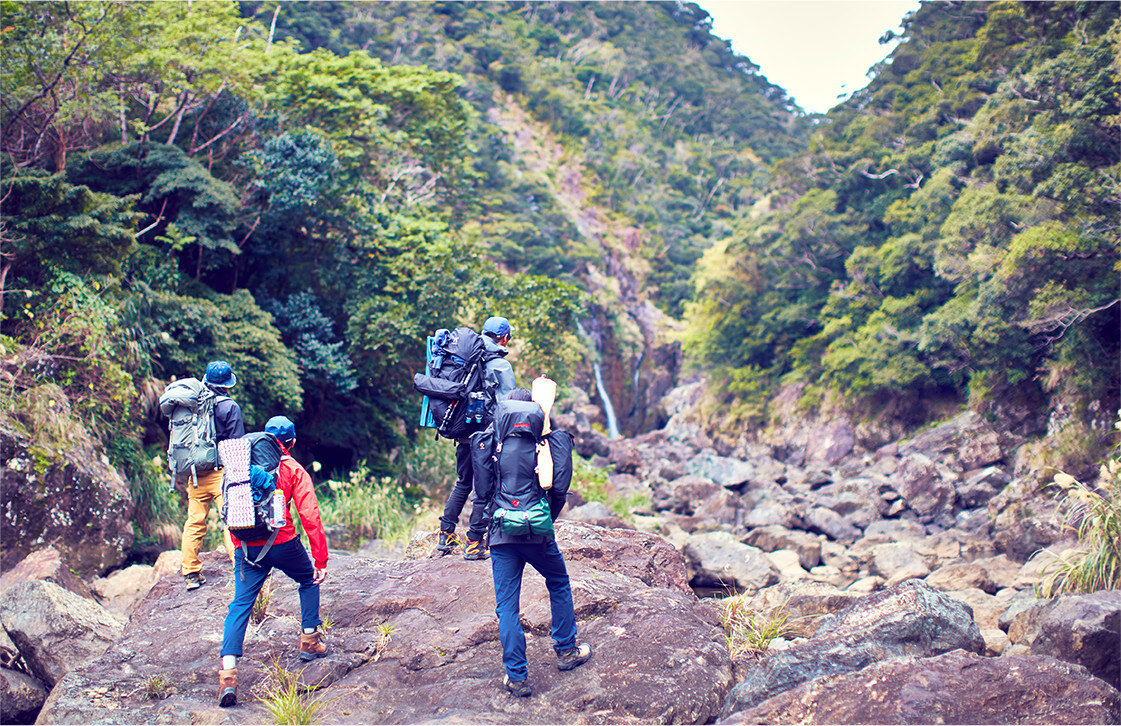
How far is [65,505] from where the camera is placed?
793 cm

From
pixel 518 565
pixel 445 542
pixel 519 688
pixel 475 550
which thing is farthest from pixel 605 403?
pixel 519 688

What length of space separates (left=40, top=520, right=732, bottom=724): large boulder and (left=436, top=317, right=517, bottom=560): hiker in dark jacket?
0.67 feet

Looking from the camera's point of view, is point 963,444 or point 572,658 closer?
point 572,658

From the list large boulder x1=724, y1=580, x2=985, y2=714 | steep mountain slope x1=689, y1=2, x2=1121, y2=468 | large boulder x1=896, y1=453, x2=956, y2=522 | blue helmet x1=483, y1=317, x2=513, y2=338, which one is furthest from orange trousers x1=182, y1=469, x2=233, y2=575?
large boulder x1=896, y1=453, x2=956, y2=522

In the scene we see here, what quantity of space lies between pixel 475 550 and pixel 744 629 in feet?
7.22

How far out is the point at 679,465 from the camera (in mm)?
23719

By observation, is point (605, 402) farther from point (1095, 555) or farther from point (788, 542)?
point (1095, 555)

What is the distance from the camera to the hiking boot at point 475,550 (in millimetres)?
6062

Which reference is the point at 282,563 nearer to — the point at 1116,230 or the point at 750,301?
the point at 1116,230

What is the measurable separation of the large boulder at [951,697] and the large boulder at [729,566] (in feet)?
21.9

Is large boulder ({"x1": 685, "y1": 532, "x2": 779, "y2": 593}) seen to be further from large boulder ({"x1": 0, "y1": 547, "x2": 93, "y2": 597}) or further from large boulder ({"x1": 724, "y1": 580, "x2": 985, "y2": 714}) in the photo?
large boulder ({"x1": 0, "y1": 547, "x2": 93, "y2": 597})

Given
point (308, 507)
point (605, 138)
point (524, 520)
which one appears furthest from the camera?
point (605, 138)

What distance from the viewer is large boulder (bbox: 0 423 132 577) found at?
7.56 metres

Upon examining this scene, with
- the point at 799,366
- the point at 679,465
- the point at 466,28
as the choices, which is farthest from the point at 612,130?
the point at 679,465
